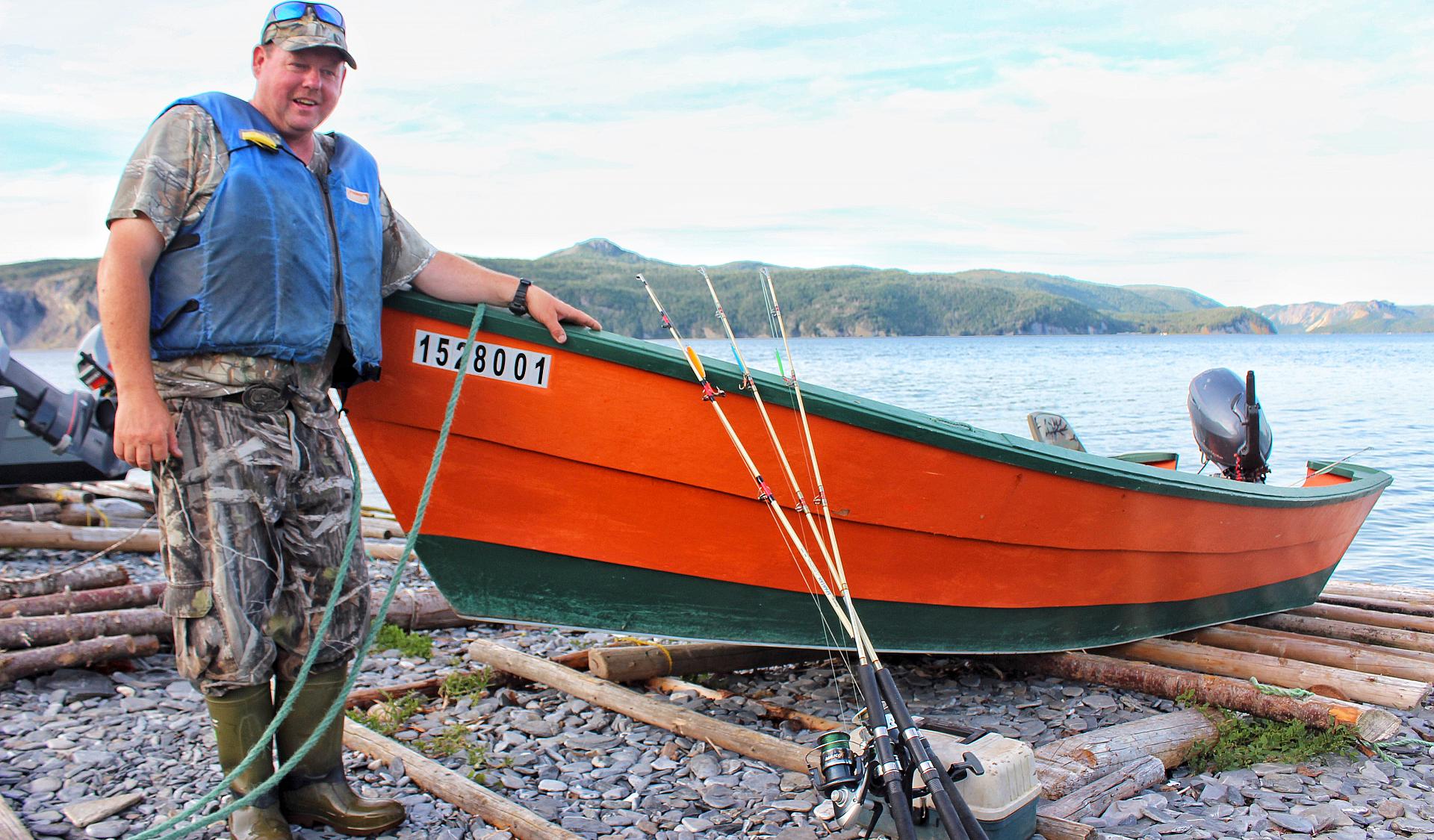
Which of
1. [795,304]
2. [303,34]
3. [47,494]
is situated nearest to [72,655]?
[303,34]

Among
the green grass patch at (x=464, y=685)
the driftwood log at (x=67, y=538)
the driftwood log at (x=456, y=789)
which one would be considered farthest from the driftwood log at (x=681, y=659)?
the driftwood log at (x=67, y=538)

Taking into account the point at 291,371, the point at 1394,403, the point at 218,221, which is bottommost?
the point at 1394,403

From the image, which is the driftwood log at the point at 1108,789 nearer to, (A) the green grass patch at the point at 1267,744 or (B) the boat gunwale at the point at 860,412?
(A) the green grass patch at the point at 1267,744

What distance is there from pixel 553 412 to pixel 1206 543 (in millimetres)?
3642

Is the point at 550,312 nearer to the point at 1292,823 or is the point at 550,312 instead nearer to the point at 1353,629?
the point at 1292,823

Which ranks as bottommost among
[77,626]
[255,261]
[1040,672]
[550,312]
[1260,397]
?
[1260,397]

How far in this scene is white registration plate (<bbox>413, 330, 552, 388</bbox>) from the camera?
3795 mm

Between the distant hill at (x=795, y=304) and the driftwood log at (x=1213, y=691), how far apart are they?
90.6 meters

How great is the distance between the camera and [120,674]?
489 cm

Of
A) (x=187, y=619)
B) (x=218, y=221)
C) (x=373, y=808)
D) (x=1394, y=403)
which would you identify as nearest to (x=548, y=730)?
(x=373, y=808)

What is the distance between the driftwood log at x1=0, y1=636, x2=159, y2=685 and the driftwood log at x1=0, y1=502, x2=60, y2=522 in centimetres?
405

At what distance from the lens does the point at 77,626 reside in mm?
4973

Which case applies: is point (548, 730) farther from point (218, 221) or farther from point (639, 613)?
point (218, 221)

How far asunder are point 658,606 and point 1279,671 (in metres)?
3.01
